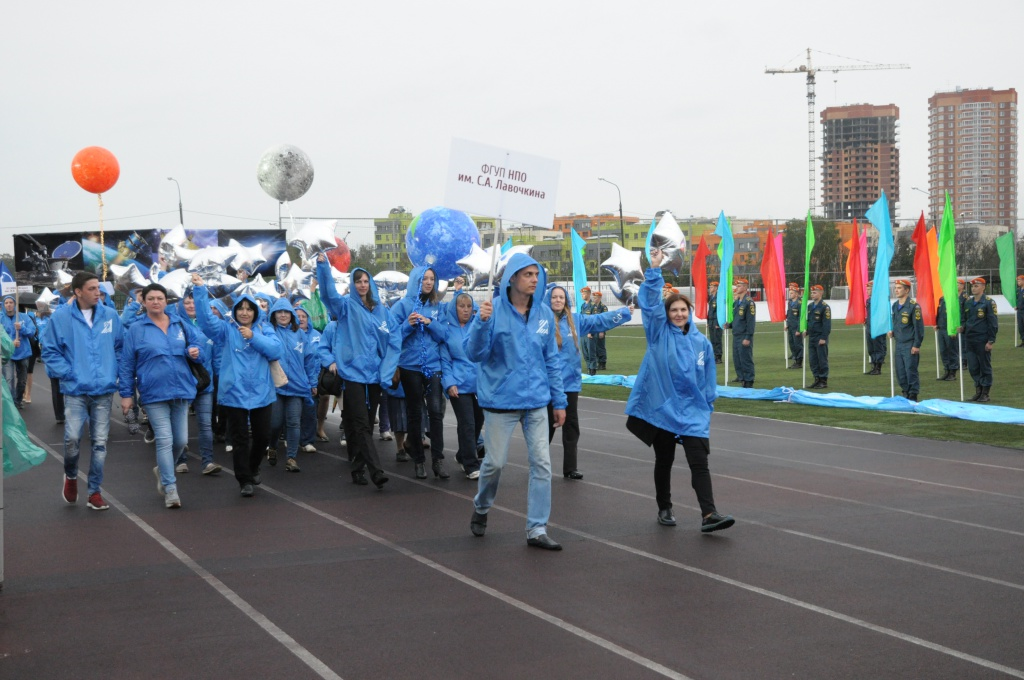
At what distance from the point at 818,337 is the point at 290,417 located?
40.5 ft

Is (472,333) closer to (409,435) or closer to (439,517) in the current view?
(439,517)

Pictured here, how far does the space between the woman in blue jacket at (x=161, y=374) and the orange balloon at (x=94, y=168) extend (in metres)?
7.92

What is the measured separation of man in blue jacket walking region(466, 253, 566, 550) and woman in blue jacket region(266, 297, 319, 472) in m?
4.19

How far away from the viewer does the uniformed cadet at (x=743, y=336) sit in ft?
66.7

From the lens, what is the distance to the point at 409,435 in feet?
34.4

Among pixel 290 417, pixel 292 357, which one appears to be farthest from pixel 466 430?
pixel 292 357

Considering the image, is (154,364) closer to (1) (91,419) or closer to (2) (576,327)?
(1) (91,419)

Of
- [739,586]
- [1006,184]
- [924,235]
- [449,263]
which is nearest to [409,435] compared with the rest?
[449,263]

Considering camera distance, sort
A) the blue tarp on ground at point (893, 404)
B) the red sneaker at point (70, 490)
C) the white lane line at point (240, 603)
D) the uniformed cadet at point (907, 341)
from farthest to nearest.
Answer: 1. the uniformed cadet at point (907, 341)
2. the blue tarp on ground at point (893, 404)
3. the red sneaker at point (70, 490)
4. the white lane line at point (240, 603)

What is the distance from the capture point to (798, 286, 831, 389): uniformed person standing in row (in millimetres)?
19641

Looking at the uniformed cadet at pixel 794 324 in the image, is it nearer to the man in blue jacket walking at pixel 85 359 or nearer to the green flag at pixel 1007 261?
the green flag at pixel 1007 261

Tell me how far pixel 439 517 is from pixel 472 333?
1809 mm

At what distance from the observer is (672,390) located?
304 inches

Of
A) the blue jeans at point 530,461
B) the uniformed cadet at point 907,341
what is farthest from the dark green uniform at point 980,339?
the blue jeans at point 530,461
